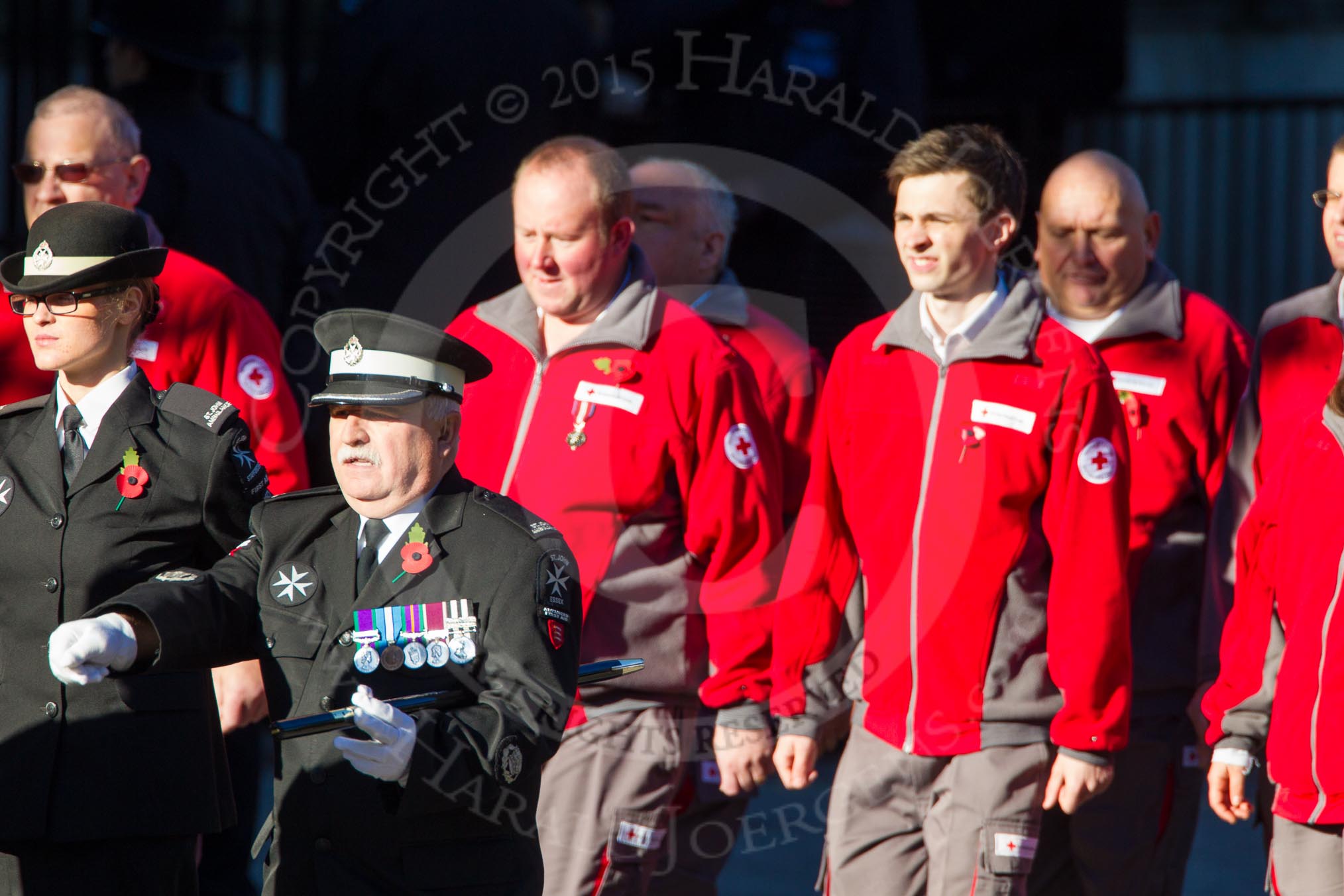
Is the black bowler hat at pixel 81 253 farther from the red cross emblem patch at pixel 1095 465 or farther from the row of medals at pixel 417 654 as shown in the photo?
the red cross emblem patch at pixel 1095 465

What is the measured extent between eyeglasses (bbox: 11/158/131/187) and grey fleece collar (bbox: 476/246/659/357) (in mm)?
1058

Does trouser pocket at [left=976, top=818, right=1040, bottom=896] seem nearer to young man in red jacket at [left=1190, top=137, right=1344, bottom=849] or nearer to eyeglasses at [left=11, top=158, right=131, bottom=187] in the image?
young man in red jacket at [left=1190, top=137, right=1344, bottom=849]

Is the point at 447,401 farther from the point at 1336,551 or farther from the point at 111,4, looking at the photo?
the point at 111,4

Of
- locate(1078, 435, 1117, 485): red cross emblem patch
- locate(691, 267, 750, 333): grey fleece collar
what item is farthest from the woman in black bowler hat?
locate(691, 267, 750, 333): grey fleece collar

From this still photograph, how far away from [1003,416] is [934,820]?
95 cm

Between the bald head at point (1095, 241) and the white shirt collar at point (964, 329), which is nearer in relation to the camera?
the white shirt collar at point (964, 329)

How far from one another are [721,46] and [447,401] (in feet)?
13.4

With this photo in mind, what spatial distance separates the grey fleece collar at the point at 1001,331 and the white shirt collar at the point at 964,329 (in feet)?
0.04

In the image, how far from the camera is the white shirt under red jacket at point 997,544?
4.36 m

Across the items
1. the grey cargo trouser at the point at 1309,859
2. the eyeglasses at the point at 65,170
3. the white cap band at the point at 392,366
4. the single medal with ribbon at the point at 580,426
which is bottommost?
the grey cargo trouser at the point at 1309,859

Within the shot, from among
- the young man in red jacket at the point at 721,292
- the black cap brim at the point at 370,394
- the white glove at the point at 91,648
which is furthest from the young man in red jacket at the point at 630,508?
the white glove at the point at 91,648

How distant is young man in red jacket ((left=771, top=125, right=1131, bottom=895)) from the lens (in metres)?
4.38

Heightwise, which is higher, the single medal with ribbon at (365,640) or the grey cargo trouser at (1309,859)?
the single medal with ribbon at (365,640)

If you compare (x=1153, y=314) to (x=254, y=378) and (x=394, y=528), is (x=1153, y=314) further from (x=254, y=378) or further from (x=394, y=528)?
(x=394, y=528)
